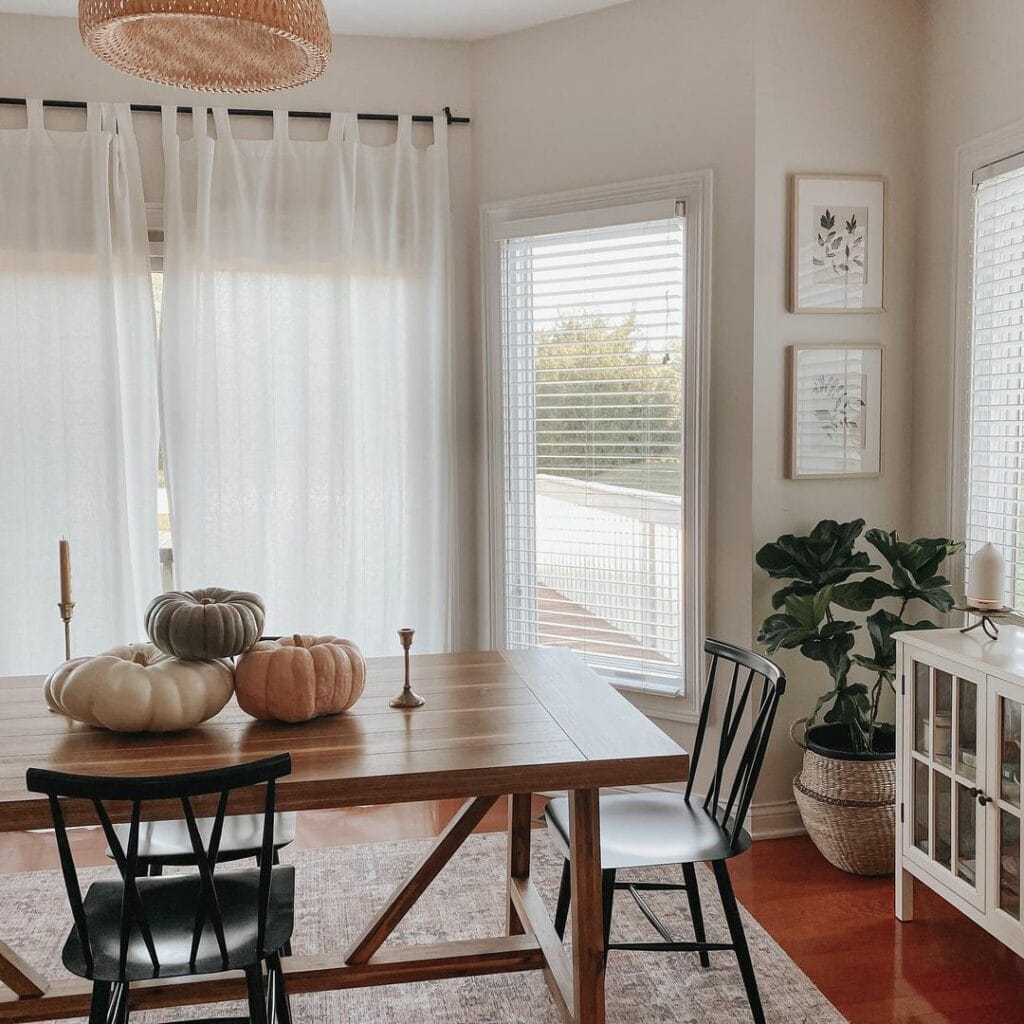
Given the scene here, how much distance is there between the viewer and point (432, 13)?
12.3ft

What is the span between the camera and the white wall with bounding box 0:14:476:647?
380 centimetres

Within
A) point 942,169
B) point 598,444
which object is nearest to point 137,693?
point 598,444

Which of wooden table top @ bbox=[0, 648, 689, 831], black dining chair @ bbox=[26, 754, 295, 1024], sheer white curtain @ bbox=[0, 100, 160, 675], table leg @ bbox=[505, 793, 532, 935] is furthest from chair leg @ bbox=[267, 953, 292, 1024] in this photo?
sheer white curtain @ bbox=[0, 100, 160, 675]

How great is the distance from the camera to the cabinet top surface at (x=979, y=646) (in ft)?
8.50

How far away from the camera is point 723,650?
270 centimetres

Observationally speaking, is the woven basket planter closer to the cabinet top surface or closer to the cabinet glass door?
the cabinet glass door

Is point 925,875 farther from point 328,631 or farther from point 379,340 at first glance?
point 379,340

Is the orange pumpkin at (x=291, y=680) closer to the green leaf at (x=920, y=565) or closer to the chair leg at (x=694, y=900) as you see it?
the chair leg at (x=694, y=900)

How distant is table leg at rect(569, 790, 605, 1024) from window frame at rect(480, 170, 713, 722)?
1.63m

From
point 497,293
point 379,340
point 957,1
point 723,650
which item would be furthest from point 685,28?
point 723,650

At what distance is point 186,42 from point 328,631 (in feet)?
7.84

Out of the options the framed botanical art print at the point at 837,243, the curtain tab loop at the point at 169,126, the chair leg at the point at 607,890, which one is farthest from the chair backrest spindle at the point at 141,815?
the curtain tab loop at the point at 169,126

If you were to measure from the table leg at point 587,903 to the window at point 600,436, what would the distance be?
1651 millimetres

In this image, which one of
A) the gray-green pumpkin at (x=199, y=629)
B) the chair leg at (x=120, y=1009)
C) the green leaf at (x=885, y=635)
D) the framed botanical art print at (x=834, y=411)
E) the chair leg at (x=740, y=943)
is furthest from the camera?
the framed botanical art print at (x=834, y=411)
